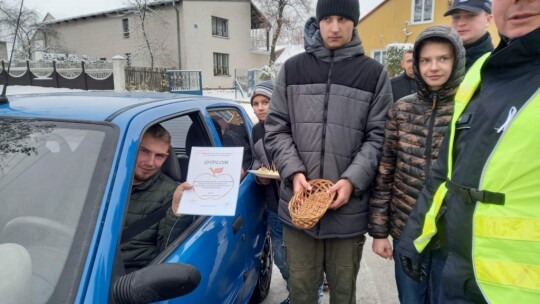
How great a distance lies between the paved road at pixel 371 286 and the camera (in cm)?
304

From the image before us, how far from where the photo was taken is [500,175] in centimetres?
105

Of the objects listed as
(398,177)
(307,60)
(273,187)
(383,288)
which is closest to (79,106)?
(307,60)

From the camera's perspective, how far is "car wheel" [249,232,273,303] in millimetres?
2910

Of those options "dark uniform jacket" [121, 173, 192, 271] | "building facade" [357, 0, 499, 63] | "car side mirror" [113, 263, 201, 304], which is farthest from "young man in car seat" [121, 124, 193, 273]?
"building facade" [357, 0, 499, 63]

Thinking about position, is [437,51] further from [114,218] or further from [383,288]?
[383,288]

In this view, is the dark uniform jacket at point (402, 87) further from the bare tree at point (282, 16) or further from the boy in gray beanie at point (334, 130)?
the bare tree at point (282, 16)

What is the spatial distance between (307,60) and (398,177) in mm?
852

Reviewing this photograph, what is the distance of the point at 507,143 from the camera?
1039 millimetres

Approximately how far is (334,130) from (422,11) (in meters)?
20.7

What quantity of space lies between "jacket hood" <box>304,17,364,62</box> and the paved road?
2059 mm

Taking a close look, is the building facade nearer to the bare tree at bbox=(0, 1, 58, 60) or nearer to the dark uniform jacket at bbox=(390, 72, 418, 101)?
the dark uniform jacket at bbox=(390, 72, 418, 101)

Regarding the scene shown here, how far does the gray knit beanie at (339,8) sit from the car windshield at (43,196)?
1.29 metres

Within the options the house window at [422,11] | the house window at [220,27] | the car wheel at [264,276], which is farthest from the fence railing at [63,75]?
the car wheel at [264,276]

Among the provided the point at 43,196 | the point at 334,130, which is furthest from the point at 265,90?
the point at 43,196
